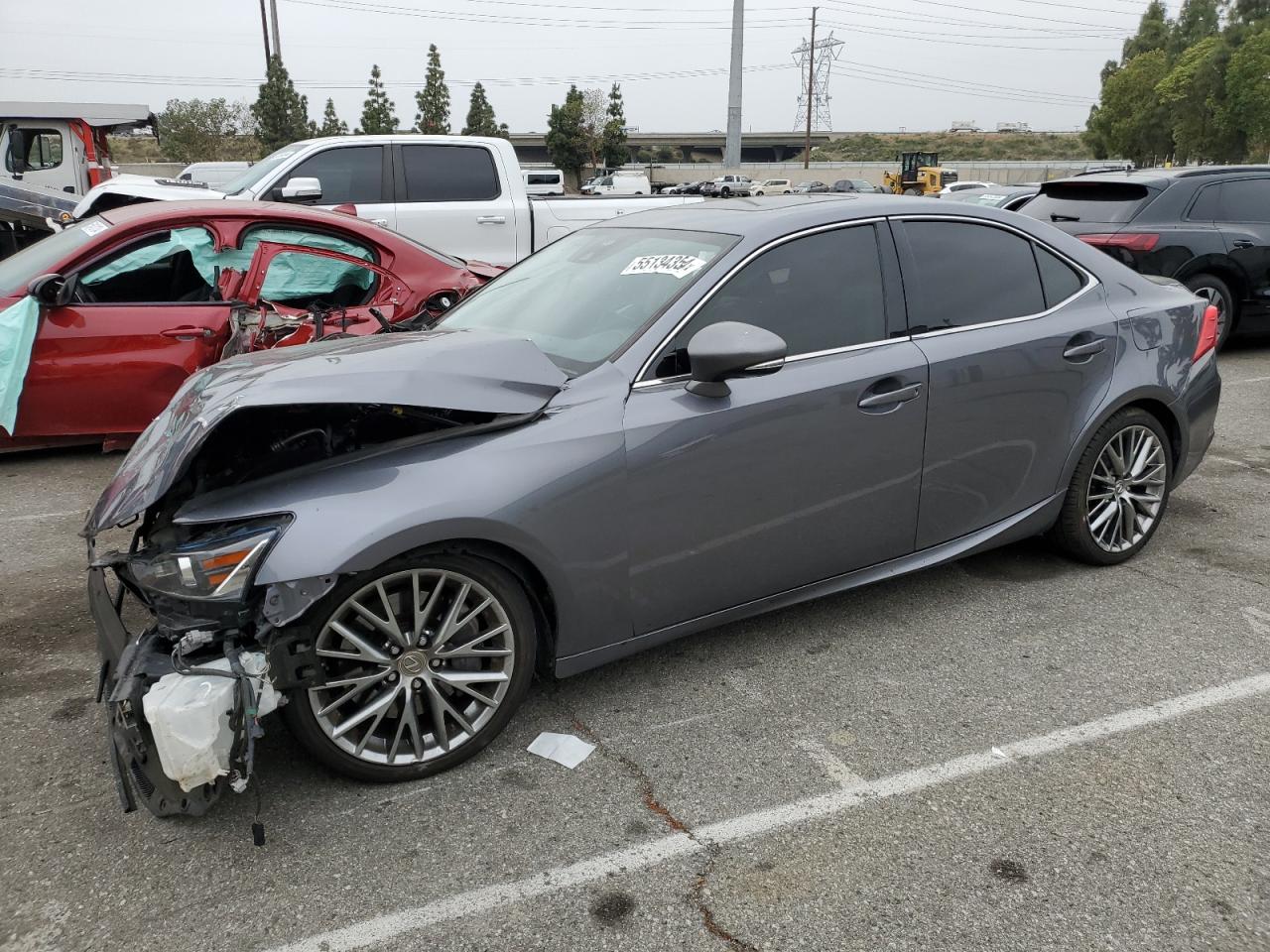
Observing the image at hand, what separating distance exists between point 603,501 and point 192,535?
1153mm

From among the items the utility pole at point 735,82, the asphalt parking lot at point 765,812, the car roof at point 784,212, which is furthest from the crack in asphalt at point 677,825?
the utility pole at point 735,82

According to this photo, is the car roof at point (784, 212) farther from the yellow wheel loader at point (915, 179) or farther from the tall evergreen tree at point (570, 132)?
the tall evergreen tree at point (570, 132)

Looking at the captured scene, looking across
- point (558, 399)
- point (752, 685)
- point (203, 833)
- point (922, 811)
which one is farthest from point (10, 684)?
point (922, 811)

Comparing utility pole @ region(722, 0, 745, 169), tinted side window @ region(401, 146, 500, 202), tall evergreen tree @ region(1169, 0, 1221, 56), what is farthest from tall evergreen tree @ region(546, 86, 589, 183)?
tinted side window @ region(401, 146, 500, 202)

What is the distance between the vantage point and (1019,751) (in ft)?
9.88

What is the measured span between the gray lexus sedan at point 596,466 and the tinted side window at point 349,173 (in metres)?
5.12

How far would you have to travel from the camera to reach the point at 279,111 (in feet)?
155

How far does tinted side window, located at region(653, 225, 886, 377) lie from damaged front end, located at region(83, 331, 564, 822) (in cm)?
68

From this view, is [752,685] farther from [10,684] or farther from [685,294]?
[10,684]

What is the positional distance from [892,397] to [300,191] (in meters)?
5.85

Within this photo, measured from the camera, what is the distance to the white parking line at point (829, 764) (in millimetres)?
2873

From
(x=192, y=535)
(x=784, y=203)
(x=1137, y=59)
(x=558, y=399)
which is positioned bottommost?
(x=192, y=535)

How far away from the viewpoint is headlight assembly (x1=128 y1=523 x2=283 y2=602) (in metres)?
2.54

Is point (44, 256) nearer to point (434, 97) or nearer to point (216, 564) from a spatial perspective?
point (216, 564)
